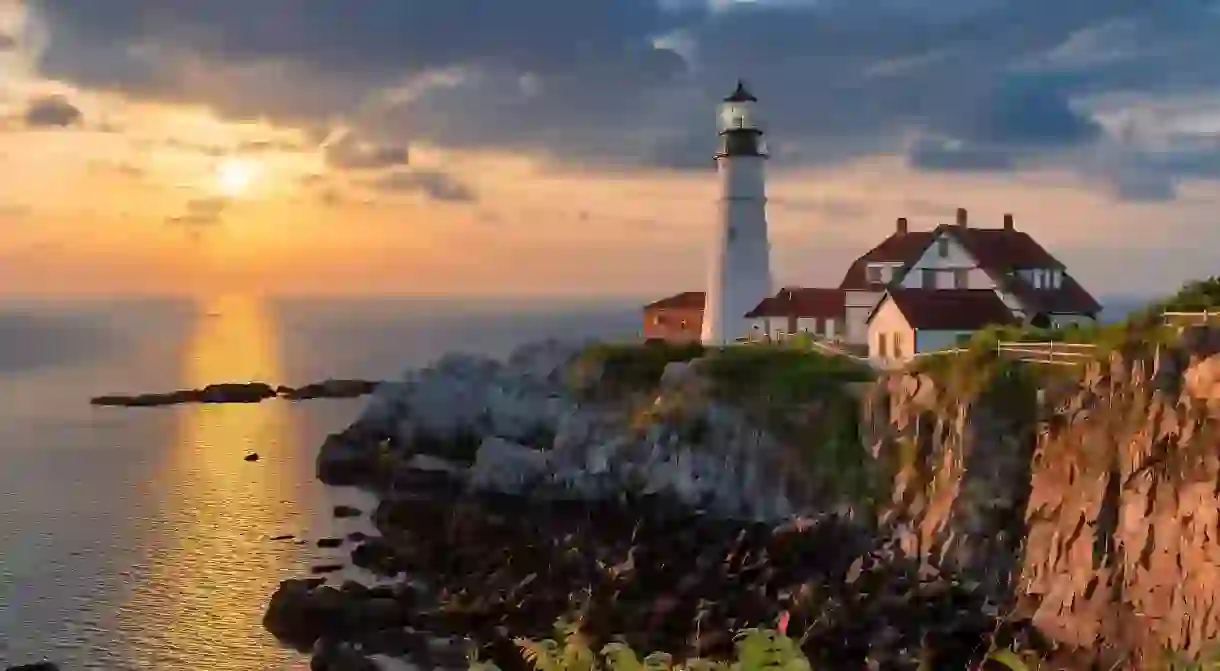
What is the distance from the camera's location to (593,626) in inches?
882

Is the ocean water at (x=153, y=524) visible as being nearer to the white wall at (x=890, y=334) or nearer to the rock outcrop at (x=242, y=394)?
the rock outcrop at (x=242, y=394)

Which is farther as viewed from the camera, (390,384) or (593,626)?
(390,384)

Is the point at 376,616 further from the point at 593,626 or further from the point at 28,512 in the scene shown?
the point at 28,512

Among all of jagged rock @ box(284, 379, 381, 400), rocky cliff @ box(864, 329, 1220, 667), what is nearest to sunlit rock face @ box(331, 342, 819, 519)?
rocky cliff @ box(864, 329, 1220, 667)

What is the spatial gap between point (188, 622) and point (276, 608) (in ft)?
6.44

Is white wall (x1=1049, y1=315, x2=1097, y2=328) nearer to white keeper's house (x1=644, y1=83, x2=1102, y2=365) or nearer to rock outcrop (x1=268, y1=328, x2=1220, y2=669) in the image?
white keeper's house (x1=644, y1=83, x2=1102, y2=365)

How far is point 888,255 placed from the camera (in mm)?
42062

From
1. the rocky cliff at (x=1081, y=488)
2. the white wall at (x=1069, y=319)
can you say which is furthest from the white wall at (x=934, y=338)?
the rocky cliff at (x=1081, y=488)

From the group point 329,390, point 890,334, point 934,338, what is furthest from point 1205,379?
point 329,390

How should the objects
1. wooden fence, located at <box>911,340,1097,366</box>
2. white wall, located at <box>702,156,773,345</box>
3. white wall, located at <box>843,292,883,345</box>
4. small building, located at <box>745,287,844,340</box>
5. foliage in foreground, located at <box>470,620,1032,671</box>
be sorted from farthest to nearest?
white wall, located at <box>702,156,773,345</box> → small building, located at <box>745,287,844,340</box> → white wall, located at <box>843,292,883,345</box> → wooden fence, located at <box>911,340,1097,366</box> → foliage in foreground, located at <box>470,620,1032,671</box>

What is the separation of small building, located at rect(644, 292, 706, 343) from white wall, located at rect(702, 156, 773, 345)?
466cm

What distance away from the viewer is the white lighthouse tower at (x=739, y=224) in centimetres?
4453

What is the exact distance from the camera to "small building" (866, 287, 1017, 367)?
34.2 m

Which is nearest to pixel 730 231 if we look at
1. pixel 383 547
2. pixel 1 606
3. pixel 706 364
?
pixel 706 364
